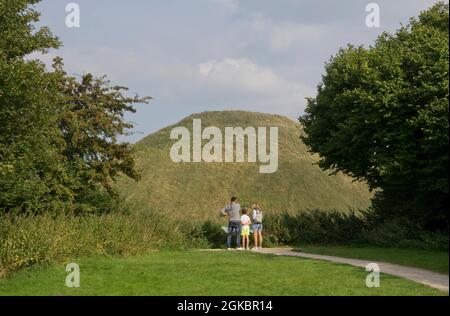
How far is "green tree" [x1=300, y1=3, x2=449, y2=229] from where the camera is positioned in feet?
76.9

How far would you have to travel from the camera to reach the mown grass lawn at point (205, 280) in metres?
11.2

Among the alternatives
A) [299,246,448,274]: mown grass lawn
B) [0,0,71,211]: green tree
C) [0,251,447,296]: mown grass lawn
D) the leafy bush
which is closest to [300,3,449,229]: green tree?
the leafy bush

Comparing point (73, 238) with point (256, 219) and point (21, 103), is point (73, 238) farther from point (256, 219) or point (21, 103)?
point (256, 219)

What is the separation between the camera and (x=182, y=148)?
7388cm

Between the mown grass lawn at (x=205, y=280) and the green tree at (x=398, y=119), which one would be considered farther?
the green tree at (x=398, y=119)

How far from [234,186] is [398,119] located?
38980mm

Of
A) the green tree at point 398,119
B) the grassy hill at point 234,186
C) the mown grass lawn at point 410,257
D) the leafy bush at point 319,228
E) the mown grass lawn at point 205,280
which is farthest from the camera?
the grassy hill at point 234,186

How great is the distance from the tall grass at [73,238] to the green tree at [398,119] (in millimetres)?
10362

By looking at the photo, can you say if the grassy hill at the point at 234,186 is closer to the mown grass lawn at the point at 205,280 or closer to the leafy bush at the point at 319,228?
the leafy bush at the point at 319,228

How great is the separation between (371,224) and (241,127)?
2082 inches

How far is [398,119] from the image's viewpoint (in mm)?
24906

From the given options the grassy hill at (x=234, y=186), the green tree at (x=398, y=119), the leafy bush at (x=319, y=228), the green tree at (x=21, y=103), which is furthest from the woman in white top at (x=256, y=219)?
the grassy hill at (x=234, y=186)

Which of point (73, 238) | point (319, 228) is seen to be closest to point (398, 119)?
point (319, 228)
